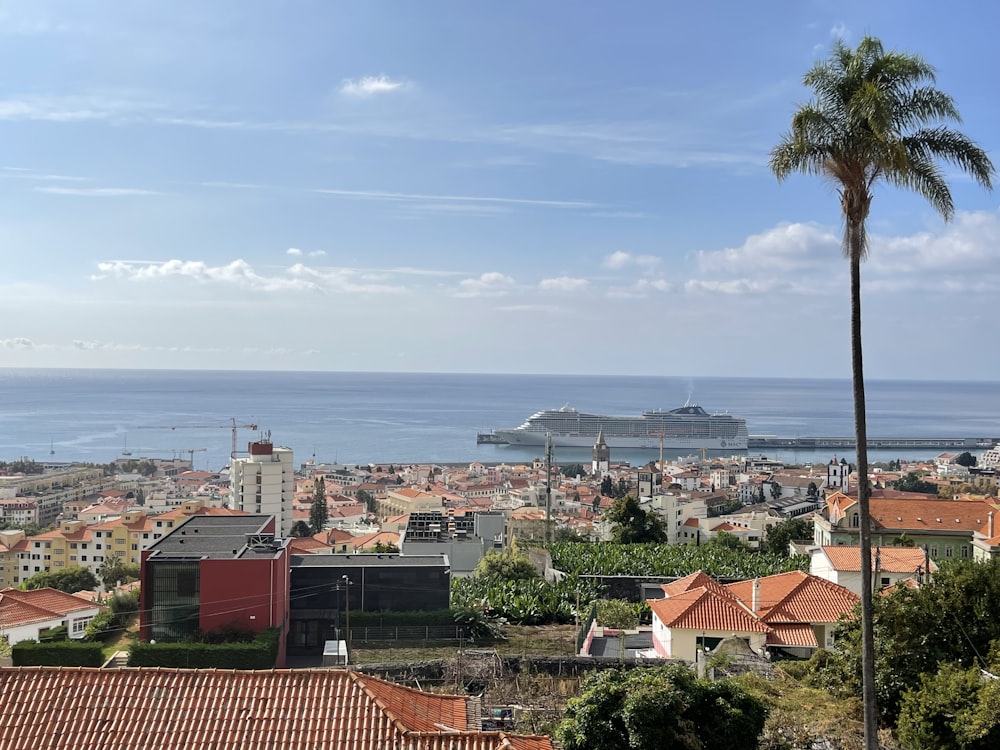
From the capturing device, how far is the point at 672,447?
115 meters

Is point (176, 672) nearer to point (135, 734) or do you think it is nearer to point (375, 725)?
point (135, 734)

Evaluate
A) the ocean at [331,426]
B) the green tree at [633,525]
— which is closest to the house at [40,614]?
the green tree at [633,525]

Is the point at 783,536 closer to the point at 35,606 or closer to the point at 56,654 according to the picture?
the point at 35,606

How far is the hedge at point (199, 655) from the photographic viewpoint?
55.4 ft

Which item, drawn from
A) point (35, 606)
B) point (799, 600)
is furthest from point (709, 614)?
point (35, 606)

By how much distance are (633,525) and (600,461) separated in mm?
58295

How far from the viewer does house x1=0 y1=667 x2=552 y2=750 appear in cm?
611

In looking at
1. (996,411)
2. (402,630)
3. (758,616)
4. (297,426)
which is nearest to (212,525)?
(402,630)

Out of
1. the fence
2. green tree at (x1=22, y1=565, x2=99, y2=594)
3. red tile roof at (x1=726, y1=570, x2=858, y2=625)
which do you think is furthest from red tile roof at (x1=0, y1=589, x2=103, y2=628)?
red tile roof at (x1=726, y1=570, x2=858, y2=625)

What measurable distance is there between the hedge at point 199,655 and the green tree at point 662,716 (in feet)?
35.9

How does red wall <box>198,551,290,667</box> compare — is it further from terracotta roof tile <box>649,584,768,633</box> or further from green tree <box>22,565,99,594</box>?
green tree <box>22,565,99,594</box>

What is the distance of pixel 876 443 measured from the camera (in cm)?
11731

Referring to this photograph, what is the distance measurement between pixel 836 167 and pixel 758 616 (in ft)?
37.2

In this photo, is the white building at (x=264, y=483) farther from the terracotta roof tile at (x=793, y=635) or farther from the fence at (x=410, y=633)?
the terracotta roof tile at (x=793, y=635)
